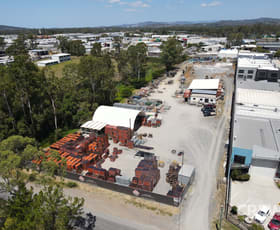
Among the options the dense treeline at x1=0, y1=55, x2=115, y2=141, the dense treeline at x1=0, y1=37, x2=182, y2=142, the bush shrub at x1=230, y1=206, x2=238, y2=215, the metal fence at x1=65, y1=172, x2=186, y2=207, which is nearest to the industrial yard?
the metal fence at x1=65, y1=172, x2=186, y2=207

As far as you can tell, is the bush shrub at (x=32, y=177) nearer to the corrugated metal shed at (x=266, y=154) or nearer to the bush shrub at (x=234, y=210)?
the bush shrub at (x=234, y=210)

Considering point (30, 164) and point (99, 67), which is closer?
point (30, 164)

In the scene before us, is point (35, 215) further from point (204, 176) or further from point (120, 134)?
point (120, 134)

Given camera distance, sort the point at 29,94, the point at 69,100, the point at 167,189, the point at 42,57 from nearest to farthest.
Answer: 1. the point at 167,189
2. the point at 29,94
3. the point at 69,100
4. the point at 42,57

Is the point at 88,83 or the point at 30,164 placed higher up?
the point at 88,83

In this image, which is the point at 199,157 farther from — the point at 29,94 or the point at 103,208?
the point at 29,94

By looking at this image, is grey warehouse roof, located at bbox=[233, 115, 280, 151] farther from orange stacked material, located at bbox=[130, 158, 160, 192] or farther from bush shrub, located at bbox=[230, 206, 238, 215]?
orange stacked material, located at bbox=[130, 158, 160, 192]

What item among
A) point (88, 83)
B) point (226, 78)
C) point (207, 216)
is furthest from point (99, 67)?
point (226, 78)

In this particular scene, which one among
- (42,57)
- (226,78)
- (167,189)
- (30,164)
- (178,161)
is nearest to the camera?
(167,189)

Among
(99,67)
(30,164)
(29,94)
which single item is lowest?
(30,164)
